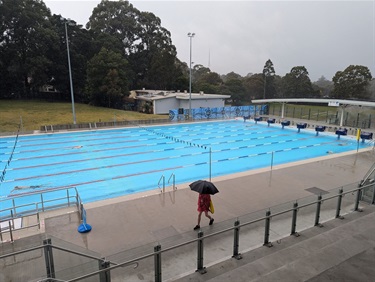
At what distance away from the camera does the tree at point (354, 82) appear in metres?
47.8

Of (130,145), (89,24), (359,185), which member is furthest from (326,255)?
(89,24)

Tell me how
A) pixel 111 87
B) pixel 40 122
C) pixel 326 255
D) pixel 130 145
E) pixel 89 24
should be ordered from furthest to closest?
pixel 89 24 < pixel 111 87 < pixel 40 122 < pixel 130 145 < pixel 326 255

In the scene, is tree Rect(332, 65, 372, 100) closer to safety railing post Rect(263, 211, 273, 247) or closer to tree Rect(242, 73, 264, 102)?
tree Rect(242, 73, 264, 102)

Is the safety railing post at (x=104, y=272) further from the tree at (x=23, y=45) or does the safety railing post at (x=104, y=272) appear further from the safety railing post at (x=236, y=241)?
the tree at (x=23, y=45)

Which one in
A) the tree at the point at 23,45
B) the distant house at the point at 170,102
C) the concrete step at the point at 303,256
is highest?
the tree at the point at 23,45

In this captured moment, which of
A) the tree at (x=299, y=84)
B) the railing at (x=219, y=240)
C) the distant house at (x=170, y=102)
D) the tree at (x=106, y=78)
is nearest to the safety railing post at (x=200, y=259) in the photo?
the railing at (x=219, y=240)

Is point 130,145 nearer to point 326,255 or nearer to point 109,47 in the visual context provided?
point 326,255

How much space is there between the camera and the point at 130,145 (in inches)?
830

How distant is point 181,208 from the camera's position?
9.02 m

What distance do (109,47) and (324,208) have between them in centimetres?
4898

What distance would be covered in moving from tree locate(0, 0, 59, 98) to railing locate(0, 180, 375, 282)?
44037 millimetres

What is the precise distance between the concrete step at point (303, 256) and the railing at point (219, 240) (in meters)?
0.24

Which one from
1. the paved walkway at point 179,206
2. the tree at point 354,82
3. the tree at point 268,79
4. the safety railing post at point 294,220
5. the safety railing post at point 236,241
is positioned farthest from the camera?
the tree at point 268,79

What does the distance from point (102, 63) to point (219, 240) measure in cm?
3876
